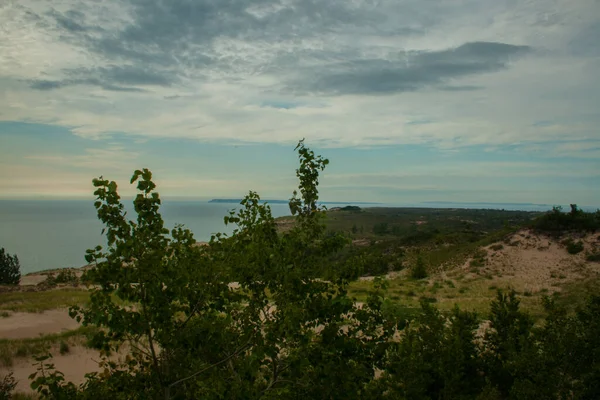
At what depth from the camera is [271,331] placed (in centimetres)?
409

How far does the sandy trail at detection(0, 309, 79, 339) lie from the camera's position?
1711 centimetres

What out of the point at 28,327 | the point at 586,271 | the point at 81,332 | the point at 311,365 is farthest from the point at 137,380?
the point at 586,271

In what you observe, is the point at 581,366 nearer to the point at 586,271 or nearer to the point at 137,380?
the point at 137,380

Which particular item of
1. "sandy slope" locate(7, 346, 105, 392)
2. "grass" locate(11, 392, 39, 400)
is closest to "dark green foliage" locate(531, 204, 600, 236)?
"sandy slope" locate(7, 346, 105, 392)

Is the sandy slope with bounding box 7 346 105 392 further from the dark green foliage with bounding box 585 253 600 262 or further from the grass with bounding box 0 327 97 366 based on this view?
the dark green foliage with bounding box 585 253 600 262

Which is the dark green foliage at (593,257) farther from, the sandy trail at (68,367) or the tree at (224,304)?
the sandy trail at (68,367)

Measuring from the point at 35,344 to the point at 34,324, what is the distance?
4.61 m

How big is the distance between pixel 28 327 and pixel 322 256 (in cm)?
1866

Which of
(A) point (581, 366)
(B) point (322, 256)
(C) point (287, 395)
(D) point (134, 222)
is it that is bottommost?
(A) point (581, 366)

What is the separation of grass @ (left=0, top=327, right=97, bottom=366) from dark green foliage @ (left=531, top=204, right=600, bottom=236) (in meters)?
30.8

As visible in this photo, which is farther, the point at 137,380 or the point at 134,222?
the point at 137,380

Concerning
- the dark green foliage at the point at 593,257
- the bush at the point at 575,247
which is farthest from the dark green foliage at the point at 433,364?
the bush at the point at 575,247

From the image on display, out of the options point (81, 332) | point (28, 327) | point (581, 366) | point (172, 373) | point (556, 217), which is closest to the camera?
point (172, 373)

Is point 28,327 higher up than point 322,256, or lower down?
lower down
